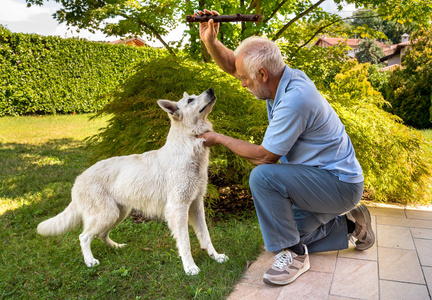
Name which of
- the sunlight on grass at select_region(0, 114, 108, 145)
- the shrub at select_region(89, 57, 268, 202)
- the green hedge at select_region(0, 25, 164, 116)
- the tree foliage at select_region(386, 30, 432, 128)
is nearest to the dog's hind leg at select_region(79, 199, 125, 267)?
the shrub at select_region(89, 57, 268, 202)

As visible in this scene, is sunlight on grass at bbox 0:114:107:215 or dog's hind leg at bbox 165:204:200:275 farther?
sunlight on grass at bbox 0:114:107:215

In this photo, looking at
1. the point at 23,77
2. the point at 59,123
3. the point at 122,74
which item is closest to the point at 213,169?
the point at 59,123

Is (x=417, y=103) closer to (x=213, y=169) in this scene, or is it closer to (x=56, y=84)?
(x=213, y=169)

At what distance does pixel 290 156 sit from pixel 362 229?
1041 mm

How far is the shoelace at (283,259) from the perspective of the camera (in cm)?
275

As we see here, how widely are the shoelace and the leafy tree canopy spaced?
4109mm

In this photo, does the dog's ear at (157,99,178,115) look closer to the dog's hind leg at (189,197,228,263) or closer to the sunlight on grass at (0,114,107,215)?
the dog's hind leg at (189,197,228,263)

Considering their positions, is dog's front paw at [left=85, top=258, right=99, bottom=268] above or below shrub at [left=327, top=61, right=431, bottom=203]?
below

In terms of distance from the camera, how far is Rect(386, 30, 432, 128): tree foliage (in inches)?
463

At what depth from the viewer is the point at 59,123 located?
12117 millimetres

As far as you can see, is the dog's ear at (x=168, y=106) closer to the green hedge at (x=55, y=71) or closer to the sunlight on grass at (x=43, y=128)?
the sunlight on grass at (x=43, y=128)

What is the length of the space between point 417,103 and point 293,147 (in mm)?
11053

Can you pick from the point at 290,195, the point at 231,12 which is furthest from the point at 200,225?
the point at 231,12

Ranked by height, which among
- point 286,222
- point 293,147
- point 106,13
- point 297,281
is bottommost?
point 297,281
